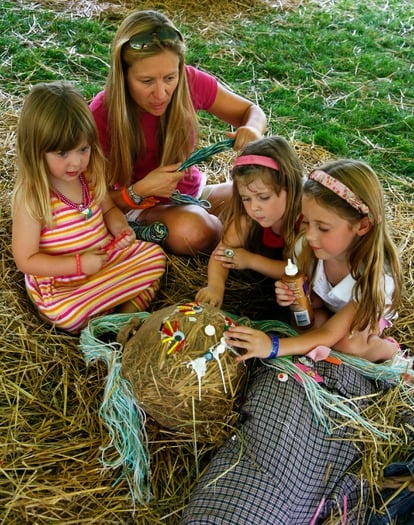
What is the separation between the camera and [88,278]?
2350 mm

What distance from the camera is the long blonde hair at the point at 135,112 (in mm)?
2234

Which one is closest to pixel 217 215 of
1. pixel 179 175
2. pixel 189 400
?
pixel 179 175

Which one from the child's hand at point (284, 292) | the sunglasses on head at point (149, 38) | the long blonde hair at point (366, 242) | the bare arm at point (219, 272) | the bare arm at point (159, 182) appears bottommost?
the bare arm at point (219, 272)

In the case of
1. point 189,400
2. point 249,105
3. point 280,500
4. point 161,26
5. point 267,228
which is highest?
point 161,26

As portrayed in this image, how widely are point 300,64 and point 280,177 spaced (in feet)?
9.10

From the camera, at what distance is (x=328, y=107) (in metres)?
4.05

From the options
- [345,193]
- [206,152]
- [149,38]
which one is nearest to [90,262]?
[206,152]

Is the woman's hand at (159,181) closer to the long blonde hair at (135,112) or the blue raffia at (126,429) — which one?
the long blonde hair at (135,112)

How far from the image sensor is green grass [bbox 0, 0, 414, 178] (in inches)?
149

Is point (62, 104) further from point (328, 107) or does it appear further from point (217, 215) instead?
point (328, 107)

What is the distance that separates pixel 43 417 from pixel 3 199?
121 centimetres

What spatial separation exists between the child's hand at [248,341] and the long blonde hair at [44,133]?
78 centimetres

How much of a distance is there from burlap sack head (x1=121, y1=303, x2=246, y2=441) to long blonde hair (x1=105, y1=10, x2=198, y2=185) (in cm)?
84

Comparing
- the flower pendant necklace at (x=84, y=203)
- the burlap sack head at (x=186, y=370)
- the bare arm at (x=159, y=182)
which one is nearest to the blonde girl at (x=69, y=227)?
the flower pendant necklace at (x=84, y=203)
